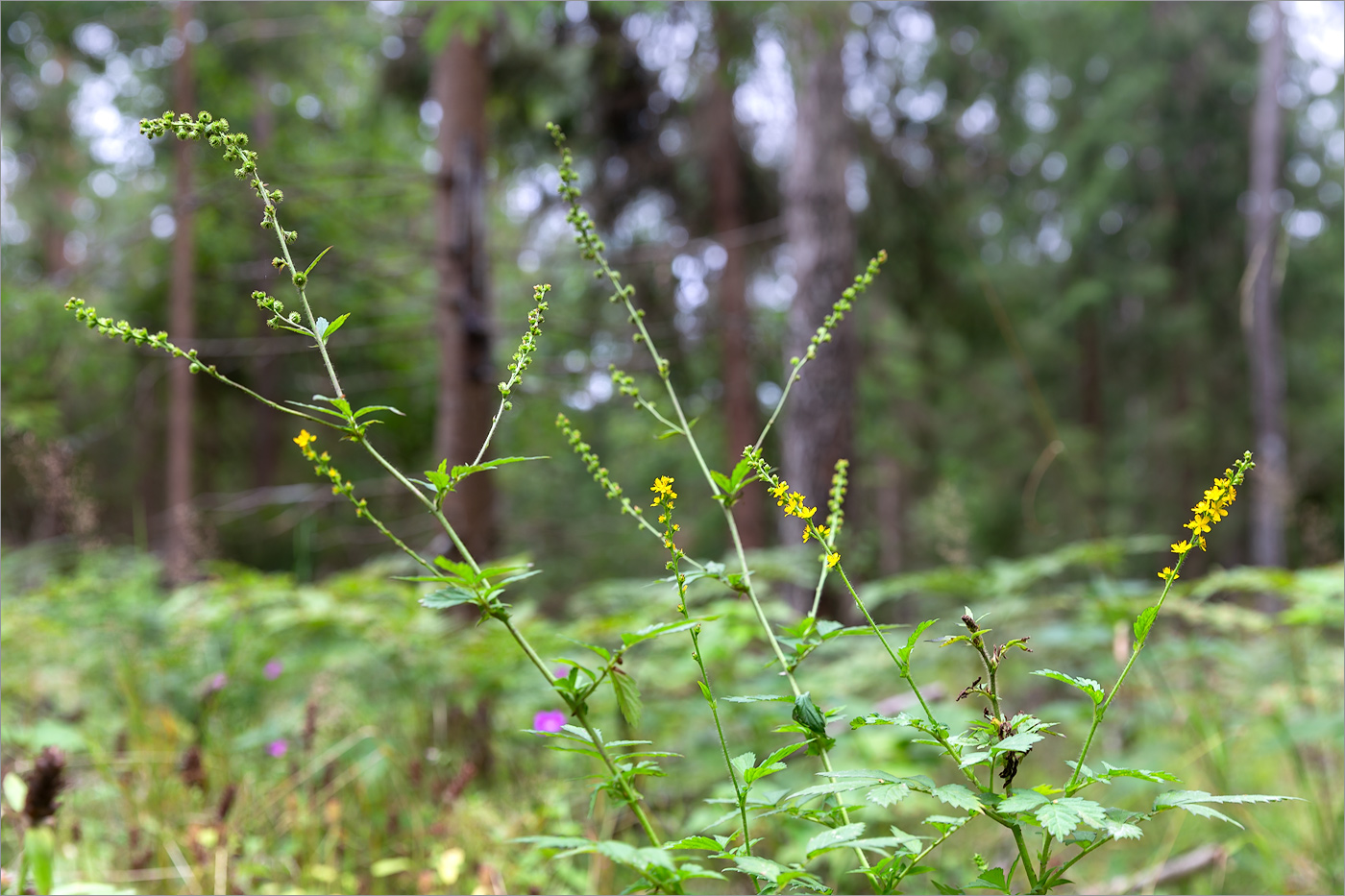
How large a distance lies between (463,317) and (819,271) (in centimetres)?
204

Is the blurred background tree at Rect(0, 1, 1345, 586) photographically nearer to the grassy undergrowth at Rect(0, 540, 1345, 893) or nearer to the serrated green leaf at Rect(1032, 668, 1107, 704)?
the grassy undergrowth at Rect(0, 540, 1345, 893)

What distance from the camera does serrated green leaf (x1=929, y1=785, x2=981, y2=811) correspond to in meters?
0.74

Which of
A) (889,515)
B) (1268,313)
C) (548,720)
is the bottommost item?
(889,515)

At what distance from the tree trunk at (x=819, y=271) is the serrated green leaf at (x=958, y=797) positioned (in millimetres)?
3756

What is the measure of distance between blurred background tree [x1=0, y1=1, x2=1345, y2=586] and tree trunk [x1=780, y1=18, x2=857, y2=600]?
0.08ft

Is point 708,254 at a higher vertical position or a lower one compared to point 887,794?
higher

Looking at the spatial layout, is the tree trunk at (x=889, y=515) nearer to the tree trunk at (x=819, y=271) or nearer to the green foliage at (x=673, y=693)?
the tree trunk at (x=819, y=271)

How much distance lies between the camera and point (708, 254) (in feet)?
23.6

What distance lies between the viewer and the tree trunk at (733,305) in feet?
21.7

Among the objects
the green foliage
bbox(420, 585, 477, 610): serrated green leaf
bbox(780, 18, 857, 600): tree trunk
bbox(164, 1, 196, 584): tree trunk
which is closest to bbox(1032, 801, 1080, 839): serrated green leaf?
the green foliage

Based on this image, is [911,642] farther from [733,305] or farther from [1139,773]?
[733,305]

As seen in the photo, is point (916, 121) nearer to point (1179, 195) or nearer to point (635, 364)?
point (635, 364)

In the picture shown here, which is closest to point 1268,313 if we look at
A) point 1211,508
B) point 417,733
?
point 417,733

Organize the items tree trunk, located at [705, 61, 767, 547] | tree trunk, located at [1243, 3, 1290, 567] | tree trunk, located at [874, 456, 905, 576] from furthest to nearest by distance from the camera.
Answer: tree trunk, located at [874, 456, 905, 576] → tree trunk, located at [1243, 3, 1290, 567] → tree trunk, located at [705, 61, 767, 547]
